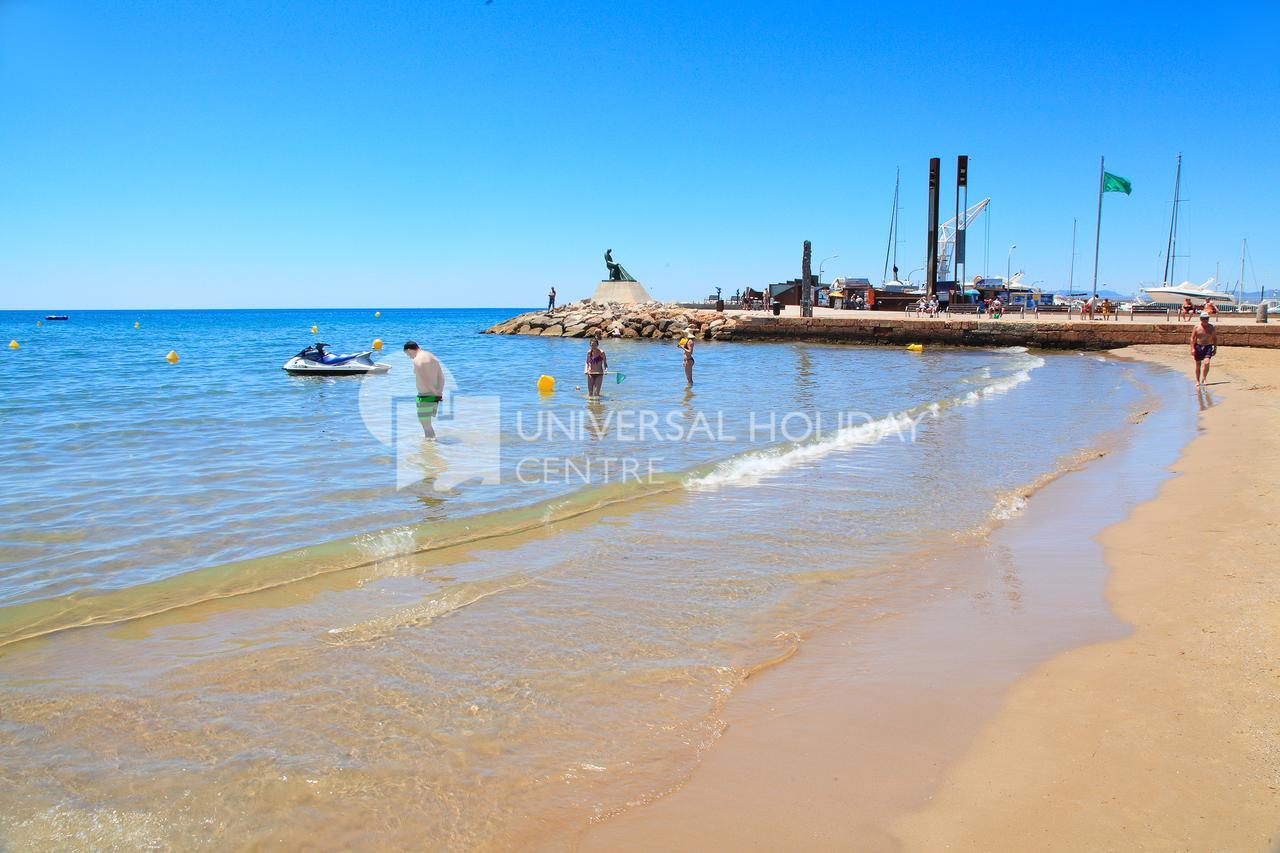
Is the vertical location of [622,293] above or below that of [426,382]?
above

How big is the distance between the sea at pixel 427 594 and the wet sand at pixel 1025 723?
1.03 feet

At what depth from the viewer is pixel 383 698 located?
4.20 meters

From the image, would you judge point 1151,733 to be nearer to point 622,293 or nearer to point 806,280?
point 806,280

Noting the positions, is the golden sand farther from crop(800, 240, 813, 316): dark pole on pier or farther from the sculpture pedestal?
the sculpture pedestal

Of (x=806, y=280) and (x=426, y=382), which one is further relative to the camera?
(x=806, y=280)

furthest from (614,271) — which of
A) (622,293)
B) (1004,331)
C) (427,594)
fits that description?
(427,594)

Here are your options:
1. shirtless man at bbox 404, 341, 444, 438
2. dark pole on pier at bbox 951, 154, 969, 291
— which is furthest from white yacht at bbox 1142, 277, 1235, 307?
shirtless man at bbox 404, 341, 444, 438

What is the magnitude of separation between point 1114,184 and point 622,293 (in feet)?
104

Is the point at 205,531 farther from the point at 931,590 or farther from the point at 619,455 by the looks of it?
the point at 931,590

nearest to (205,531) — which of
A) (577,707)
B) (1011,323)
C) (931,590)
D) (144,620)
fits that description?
(144,620)

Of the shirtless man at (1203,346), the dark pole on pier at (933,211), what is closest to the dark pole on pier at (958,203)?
the dark pole on pier at (933,211)

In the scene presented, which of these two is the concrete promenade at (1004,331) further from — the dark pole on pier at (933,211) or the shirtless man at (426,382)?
the shirtless man at (426,382)

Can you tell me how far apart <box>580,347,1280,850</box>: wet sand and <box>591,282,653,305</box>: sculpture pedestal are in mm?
53544

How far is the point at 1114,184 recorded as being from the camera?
140 feet
